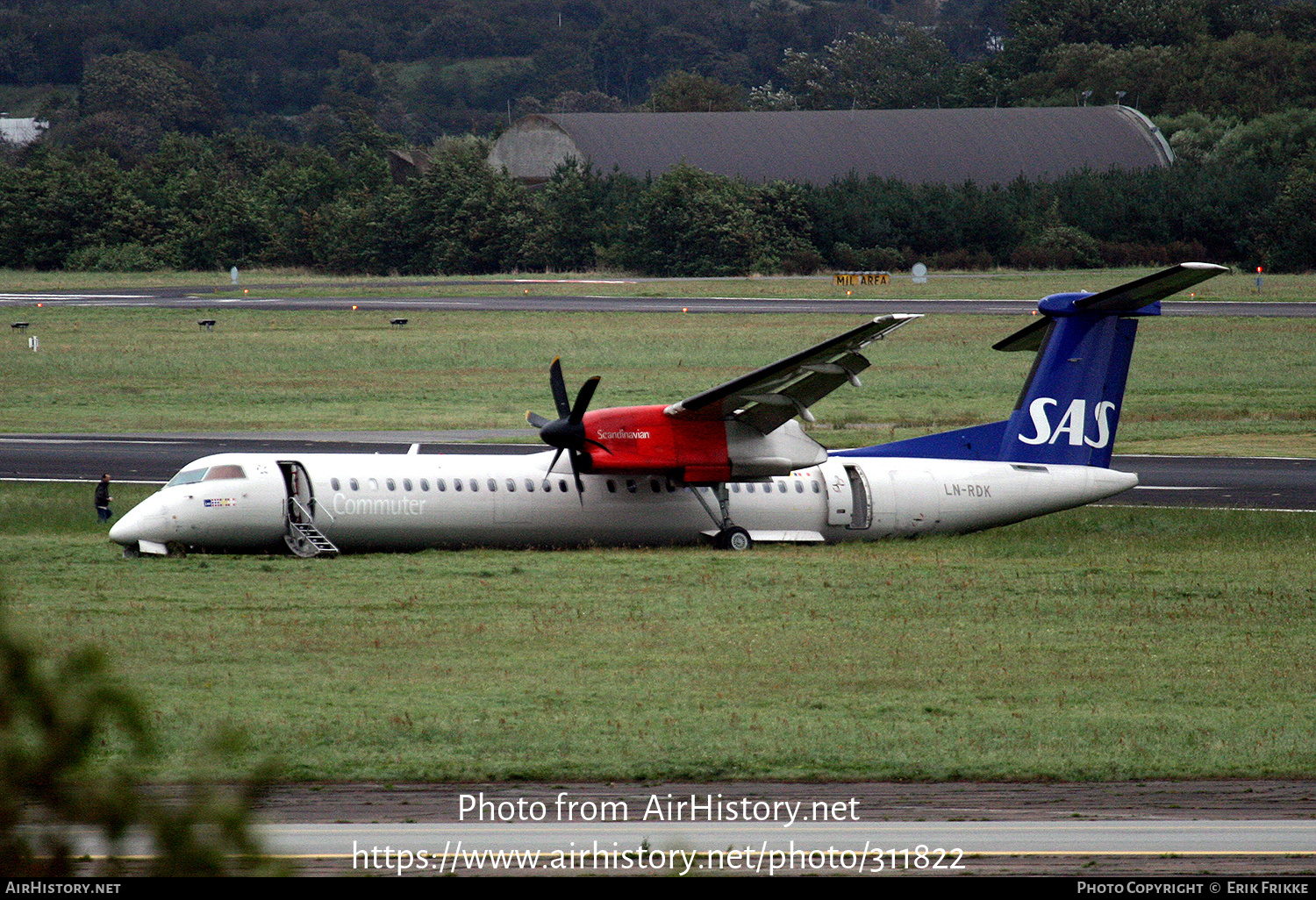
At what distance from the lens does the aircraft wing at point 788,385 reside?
25.2m

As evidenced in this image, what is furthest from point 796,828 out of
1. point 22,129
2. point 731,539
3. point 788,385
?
point 22,129

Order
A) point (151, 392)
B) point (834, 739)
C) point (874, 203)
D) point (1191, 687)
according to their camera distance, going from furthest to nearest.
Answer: point (874, 203)
point (151, 392)
point (1191, 687)
point (834, 739)

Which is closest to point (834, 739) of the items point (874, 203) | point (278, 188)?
point (874, 203)

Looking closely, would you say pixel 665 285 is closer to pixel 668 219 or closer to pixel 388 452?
pixel 668 219

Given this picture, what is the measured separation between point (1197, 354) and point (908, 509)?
38.2 meters

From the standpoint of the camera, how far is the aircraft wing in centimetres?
2522

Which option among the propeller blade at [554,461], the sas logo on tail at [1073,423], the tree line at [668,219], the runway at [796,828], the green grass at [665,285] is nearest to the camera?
the runway at [796,828]

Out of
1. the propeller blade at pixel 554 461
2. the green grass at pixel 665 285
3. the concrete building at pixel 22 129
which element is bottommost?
the propeller blade at pixel 554 461

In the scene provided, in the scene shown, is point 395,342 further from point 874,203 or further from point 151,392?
point 874,203

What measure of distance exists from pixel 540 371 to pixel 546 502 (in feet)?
105

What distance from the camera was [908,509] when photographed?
29.3 meters

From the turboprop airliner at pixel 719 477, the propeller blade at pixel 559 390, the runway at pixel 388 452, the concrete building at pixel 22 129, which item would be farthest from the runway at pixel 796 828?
the concrete building at pixel 22 129

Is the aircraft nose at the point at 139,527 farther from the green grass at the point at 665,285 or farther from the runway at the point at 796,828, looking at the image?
the green grass at the point at 665,285

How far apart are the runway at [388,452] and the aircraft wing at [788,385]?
1040 cm
